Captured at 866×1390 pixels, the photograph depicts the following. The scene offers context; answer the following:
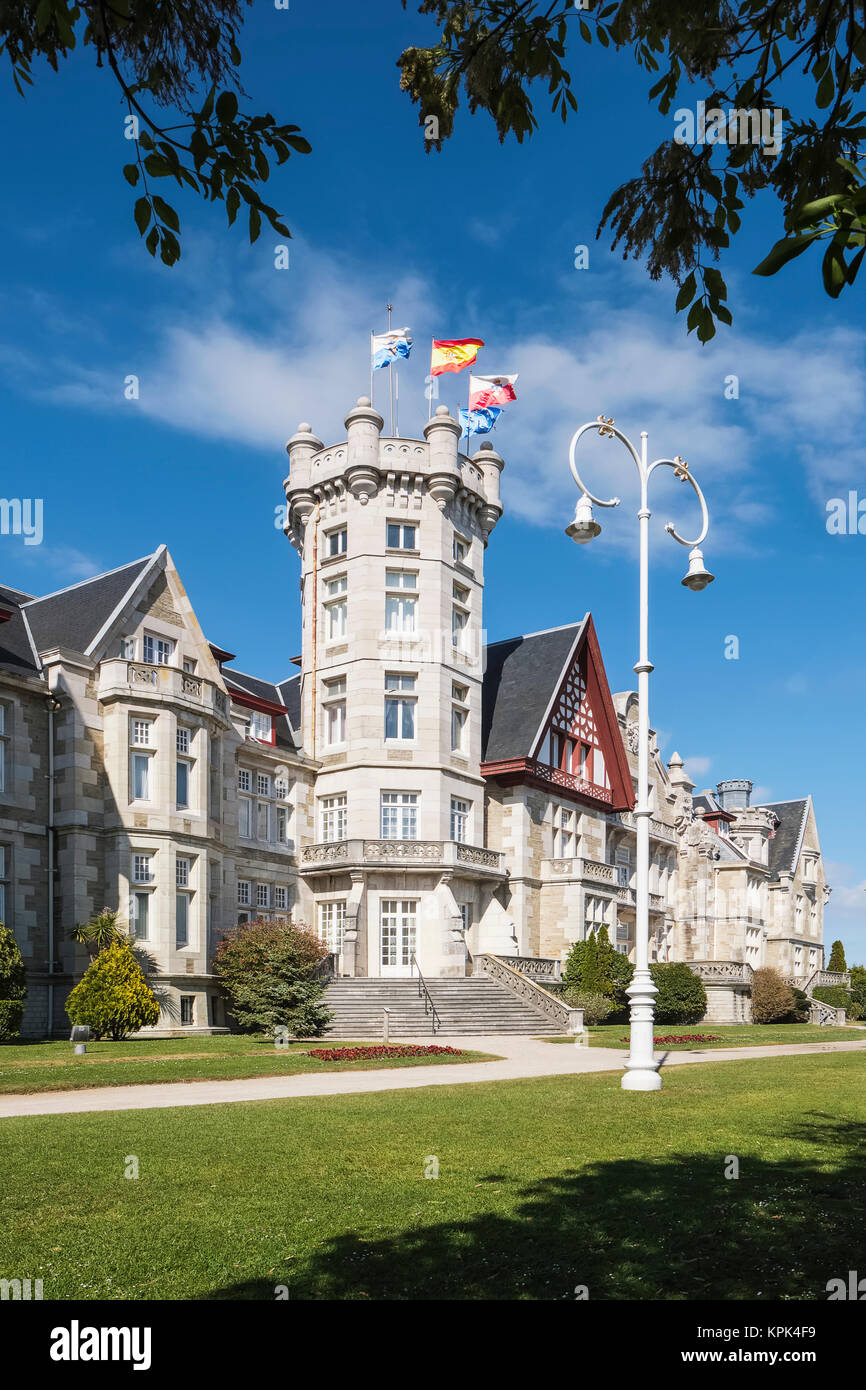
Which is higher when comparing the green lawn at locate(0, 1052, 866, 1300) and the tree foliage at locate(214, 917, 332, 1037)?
the green lawn at locate(0, 1052, 866, 1300)

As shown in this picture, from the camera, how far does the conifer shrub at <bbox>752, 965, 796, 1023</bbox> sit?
51.0 m

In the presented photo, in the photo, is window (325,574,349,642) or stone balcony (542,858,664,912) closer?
window (325,574,349,642)

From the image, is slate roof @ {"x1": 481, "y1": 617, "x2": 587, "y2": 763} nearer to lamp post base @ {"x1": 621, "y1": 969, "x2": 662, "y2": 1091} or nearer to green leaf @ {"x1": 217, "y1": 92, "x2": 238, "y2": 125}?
lamp post base @ {"x1": 621, "y1": 969, "x2": 662, "y2": 1091}

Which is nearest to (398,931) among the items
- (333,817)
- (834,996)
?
(333,817)

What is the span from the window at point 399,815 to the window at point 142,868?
10.7 m

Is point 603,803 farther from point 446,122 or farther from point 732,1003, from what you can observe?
point 446,122

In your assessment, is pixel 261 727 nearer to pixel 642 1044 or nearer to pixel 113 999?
Answer: pixel 113 999

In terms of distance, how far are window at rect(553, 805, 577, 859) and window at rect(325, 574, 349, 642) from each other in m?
12.6

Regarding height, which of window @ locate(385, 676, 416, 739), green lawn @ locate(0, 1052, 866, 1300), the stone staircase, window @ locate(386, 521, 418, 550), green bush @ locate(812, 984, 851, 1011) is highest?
window @ locate(386, 521, 418, 550)

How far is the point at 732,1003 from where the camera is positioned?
184 feet

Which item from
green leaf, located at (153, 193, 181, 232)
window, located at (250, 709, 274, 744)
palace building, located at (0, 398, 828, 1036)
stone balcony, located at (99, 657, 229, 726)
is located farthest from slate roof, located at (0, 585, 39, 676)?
green leaf, located at (153, 193, 181, 232)

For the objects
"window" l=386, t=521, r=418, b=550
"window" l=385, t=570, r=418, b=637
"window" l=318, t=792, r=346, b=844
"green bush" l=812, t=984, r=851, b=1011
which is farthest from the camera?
"green bush" l=812, t=984, r=851, b=1011
